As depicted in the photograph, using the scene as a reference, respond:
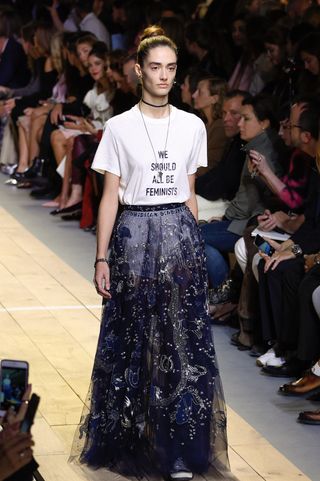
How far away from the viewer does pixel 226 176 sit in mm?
6262

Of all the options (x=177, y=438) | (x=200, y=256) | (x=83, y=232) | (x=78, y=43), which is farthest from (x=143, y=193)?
(x=78, y=43)

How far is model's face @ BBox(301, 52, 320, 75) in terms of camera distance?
684 centimetres

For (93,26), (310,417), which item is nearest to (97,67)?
(93,26)

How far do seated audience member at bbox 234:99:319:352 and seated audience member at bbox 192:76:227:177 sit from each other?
86 centimetres

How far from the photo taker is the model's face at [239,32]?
803 centimetres

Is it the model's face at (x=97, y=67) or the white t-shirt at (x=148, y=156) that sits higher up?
the white t-shirt at (x=148, y=156)

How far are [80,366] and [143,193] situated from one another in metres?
1.39

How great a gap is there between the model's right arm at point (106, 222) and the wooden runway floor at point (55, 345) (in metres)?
0.64

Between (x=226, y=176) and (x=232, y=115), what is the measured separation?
32cm

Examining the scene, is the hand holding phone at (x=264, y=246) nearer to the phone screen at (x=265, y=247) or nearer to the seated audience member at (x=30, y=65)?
the phone screen at (x=265, y=247)

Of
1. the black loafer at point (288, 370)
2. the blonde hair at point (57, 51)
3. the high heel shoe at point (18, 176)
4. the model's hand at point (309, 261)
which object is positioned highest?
the blonde hair at point (57, 51)

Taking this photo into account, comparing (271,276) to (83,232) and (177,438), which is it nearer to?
(177,438)

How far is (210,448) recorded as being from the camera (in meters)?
3.97

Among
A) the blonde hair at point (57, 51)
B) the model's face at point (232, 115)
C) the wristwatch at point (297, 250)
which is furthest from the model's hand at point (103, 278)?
the blonde hair at point (57, 51)
